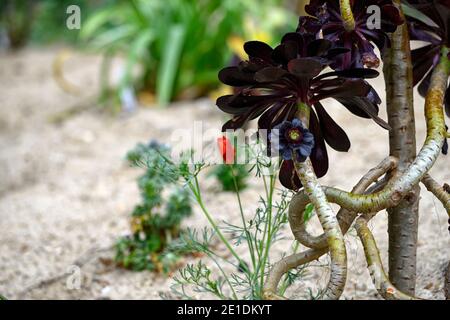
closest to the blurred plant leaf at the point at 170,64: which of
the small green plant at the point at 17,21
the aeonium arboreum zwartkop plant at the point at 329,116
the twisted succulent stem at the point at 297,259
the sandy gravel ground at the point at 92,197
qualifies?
the sandy gravel ground at the point at 92,197

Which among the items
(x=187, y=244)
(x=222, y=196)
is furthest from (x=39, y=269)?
(x=187, y=244)

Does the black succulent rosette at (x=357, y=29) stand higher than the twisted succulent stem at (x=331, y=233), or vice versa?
the black succulent rosette at (x=357, y=29)

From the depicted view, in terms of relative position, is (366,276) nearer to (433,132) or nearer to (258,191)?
(433,132)

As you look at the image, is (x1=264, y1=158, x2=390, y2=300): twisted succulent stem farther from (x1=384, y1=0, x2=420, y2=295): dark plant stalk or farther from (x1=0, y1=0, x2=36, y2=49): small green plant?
(x1=0, y1=0, x2=36, y2=49): small green plant

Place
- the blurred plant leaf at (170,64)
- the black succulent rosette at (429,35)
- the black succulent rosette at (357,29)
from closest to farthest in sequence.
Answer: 1. the black succulent rosette at (357,29)
2. the black succulent rosette at (429,35)
3. the blurred plant leaf at (170,64)

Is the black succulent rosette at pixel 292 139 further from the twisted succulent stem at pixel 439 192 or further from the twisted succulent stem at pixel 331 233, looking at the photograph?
the twisted succulent stem at pixel 439 192

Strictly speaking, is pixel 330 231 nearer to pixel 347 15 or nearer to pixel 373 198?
pixel 373 198

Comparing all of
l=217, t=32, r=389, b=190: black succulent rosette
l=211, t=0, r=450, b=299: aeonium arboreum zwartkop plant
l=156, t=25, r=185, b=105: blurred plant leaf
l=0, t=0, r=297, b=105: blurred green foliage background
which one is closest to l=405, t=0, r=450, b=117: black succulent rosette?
l=211, t=0, r=450, b=299: aeonium arboreum zwartkop plant
